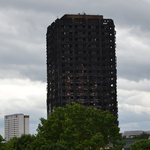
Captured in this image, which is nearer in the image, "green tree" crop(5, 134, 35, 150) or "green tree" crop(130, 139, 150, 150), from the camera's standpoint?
"green tree" crop(5, 134, 35, 150)

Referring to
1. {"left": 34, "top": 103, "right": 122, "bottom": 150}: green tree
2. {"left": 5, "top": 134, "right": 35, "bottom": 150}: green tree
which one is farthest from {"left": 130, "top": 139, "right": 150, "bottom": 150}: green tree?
{"left": 5, "top": 134, "right": 35, "bottom": 150}: green tree

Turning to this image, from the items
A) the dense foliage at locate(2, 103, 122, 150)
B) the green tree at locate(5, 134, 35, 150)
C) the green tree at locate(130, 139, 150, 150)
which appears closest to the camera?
the dense foliage at locate(2, 103, 122, 150)

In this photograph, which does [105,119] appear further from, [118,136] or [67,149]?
[67,149]

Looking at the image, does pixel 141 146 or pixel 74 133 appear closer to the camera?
pixel 74 133

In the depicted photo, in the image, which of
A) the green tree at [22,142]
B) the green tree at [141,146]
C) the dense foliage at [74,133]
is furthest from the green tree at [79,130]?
the green tree at [141,146]

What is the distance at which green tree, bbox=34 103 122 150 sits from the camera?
89812 millimetres

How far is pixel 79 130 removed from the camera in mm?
94438

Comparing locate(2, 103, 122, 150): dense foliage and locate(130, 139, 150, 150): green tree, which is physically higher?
locate(2, 103, 122, 150): dense foliage

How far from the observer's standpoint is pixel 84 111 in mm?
97875

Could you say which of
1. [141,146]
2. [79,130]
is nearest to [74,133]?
[79,130]

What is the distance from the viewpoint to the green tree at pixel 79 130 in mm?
89812

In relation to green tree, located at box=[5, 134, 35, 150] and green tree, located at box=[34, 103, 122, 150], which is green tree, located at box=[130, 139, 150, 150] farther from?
green tree, located at box=[5, 134, 35, 150]

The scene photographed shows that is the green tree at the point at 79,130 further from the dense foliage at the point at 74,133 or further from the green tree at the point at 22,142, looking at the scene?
the green tree at the point at 22,142

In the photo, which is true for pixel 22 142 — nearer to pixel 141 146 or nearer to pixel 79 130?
pixel 79 130
